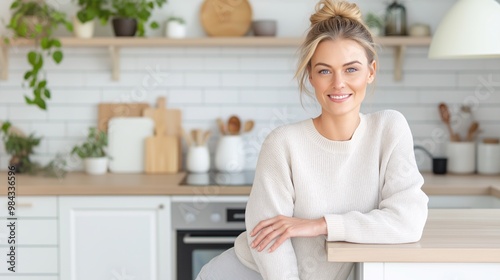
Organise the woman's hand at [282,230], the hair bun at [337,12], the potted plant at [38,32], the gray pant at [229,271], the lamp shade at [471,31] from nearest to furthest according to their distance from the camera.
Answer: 1. the woman's hand at [282,230]
2. the hair bun at [337,12]
3. the gray pant at [229,271]
4. the lamp shade at [471,31]
5. the potted plant at [38,32]

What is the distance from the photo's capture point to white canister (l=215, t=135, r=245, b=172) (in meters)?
4.37

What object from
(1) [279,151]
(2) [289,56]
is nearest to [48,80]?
(2) [289,56]

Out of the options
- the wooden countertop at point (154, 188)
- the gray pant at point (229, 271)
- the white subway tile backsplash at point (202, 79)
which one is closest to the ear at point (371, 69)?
the gray pant at point (229, 271)

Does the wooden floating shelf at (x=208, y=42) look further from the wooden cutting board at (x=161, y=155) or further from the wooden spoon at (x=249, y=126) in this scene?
the wooden cutting board at (x=161, y=155)

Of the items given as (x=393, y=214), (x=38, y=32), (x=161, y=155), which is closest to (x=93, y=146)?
(x=161, y=155)

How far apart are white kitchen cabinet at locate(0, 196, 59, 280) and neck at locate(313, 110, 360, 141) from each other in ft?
6.67

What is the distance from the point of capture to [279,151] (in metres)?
2.29

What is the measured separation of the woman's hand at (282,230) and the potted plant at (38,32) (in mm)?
2377

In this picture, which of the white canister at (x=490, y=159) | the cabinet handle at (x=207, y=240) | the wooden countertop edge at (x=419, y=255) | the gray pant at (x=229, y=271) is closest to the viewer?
the wooden countertop edge at (x=419, y=255)

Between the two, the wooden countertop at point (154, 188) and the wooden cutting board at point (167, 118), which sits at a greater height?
the wooden cutting board at point (167, 118)

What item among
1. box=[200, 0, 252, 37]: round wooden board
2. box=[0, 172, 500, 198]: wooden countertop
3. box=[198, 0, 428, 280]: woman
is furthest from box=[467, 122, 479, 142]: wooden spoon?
box=[198, 0, 428, 280]: woman

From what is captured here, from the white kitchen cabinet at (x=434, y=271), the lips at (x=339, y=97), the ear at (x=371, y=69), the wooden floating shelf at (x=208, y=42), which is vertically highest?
the wooden floating shelf at (x=208, y=42)

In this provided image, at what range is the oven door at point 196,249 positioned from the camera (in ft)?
12.4

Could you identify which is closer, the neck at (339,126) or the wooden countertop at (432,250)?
the wooden countertop at (432,250)
